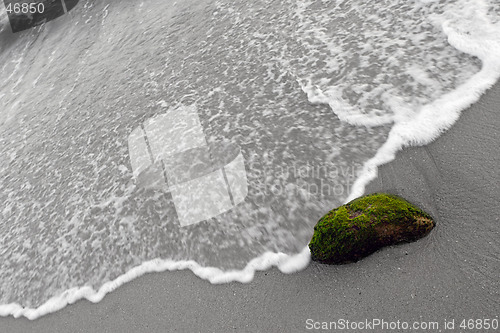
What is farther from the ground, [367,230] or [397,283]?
[367,230]

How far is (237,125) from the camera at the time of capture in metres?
4.32

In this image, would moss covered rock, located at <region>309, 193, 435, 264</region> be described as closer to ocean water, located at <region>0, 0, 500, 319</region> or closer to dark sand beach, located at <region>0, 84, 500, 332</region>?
dark sand beach, located at <region>0, 84, 500, 332</region>

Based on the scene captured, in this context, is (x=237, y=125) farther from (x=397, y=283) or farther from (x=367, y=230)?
(x=397, y=283)

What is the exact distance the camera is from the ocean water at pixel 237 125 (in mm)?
3348

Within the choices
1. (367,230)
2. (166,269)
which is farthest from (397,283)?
(166,269)

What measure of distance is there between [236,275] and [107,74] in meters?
4.58

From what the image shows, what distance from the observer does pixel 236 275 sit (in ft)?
9.86

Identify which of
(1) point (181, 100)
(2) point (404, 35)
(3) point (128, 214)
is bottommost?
(3) point (128, 214)

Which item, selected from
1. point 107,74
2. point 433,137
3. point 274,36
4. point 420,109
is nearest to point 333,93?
point 420,109

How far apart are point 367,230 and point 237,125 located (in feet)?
7.11

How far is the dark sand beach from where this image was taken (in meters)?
2.39

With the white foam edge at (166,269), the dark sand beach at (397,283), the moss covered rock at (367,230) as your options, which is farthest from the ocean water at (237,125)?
the moss covered rock at (367,230)

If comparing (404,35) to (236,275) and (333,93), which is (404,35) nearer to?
(333,93)

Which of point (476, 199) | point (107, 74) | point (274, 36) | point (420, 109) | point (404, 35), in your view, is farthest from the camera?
point (107, 74)
